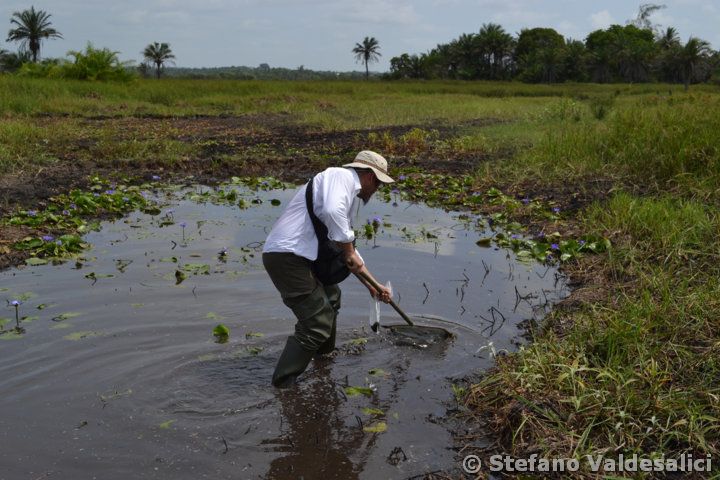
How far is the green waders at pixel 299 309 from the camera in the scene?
13.4 ft

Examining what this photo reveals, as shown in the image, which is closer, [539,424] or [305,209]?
[539,424]

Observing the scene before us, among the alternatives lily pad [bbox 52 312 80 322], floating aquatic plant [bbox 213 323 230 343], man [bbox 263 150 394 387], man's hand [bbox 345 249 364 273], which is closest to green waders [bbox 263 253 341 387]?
man [bbox 263 150 394 387]

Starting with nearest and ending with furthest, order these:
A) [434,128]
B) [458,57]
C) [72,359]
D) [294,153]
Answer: [72,359] → [294,153] → [434,128] → [458,57]

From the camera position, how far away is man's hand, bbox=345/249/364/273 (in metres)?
4.03

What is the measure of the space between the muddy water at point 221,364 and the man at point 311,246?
1.11ft

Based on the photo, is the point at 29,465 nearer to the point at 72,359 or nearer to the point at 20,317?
the point at 72,359

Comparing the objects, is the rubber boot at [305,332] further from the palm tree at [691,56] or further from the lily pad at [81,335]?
the palm tree at [691,56]

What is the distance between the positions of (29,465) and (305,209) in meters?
2.04

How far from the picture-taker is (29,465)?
10.9 feet

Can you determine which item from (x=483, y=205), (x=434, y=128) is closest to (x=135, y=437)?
(x=483, y=205)

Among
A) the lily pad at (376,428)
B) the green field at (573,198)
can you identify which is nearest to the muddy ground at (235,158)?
the green field at (573,198)

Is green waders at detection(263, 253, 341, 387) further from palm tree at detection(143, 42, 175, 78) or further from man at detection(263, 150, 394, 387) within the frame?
palm tree at detection(143, 42, 175, 78)

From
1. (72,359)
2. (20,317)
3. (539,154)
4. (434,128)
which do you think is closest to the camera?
(72,359)

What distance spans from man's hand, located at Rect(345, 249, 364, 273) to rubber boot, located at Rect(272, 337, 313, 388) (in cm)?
61
